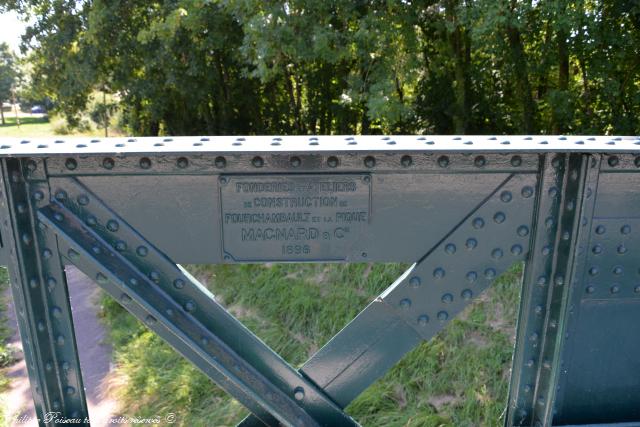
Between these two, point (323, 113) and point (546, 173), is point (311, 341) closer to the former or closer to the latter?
point (546, 173)

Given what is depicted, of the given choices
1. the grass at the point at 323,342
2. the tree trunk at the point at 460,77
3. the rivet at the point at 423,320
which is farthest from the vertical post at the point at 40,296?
the tree trunk at the point at 460,77

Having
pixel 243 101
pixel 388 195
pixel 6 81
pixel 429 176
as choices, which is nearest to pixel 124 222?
pixel 388 195

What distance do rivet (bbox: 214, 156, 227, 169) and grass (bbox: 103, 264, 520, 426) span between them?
139 inches

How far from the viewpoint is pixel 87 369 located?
6.80 m

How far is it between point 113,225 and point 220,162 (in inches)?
17.7

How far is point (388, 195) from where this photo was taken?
6.37 feet

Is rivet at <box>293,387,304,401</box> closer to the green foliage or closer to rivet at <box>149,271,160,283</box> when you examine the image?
rivet at <box>149,271,160,283</box>

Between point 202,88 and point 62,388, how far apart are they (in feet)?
31.2

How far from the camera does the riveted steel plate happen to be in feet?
6.28

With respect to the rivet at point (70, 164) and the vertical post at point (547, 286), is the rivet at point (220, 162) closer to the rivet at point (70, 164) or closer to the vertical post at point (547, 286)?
the rivet at point (70, 164)

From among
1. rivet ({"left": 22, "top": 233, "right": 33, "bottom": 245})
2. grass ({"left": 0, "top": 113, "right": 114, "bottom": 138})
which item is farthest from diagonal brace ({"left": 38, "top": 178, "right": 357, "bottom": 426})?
grass ({"left": 0, "top": 113, "right": 114, "bottom": 138})

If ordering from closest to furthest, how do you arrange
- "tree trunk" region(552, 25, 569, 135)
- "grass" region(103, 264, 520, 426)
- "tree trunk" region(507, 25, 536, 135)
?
1. "grass" region(103, 264, 520, 426)
2. "tree trunk" region(552, 25, 569, 135)
3. "tree trunk" region(507, 25, 536, 135)

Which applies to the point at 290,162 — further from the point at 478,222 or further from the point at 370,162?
the point at 478,222

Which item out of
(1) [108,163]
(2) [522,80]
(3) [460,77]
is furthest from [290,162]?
(3) [460,77]
